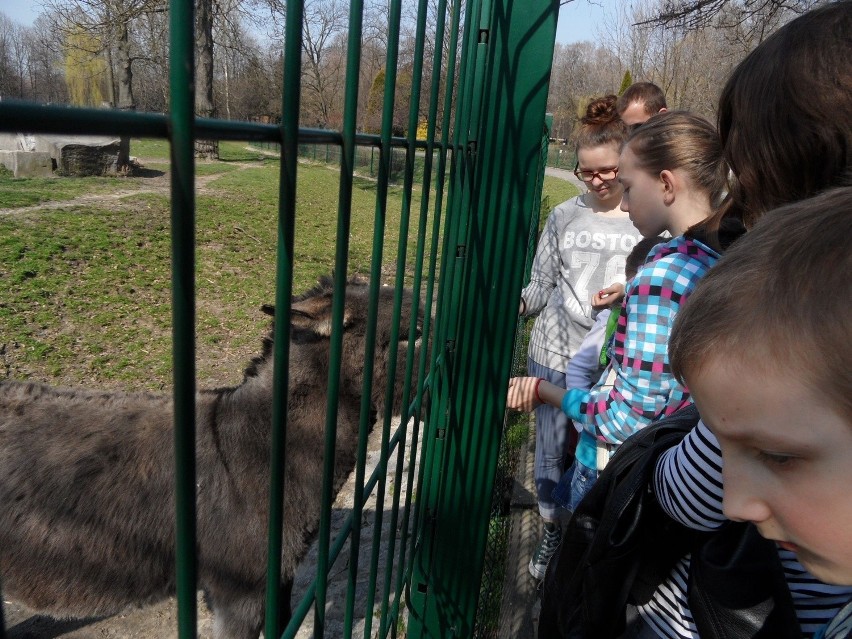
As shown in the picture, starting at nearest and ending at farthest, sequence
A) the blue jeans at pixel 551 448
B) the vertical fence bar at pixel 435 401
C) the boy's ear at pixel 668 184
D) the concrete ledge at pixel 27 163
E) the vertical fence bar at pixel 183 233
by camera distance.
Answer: the vertical fence bar at pixel 183 233 < the concrete ledge at pixel 27 163 < the vertical fence bar at pixel 435 401 < the boy's ear at pixel 668 184 < the blue jeans at pixel 551 448

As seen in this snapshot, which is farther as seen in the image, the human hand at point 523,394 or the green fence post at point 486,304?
the human hand at point 523,394

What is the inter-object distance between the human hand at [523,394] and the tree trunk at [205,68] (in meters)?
1.52

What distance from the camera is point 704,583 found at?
3.93ft

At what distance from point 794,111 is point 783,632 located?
1.00 meters

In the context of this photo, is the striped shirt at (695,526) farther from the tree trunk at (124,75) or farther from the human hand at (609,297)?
the human hand at (609,297)

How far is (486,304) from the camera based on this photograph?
6.97ft

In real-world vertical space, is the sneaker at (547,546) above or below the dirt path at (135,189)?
below

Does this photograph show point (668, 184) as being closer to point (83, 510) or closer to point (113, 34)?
point (113, 34)

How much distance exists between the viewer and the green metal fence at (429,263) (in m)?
0.45

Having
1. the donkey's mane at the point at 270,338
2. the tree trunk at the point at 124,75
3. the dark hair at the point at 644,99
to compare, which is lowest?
the donkey's mane at the point at 270,338

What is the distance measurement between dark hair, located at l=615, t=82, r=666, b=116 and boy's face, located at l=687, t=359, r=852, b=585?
2782 millimetres

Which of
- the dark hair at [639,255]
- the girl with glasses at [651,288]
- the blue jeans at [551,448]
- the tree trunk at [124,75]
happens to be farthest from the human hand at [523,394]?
the tree trunk at [124,75]

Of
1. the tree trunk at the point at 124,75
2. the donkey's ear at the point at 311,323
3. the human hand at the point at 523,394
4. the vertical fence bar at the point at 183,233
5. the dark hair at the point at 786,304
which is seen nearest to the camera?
the vertical fence bar at the point at 183,233

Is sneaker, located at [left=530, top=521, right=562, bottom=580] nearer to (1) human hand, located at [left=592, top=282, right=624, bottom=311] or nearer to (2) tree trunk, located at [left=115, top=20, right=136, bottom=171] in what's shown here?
(1) human hand, located at [left=592, top=282, right=624, bottom=311]
